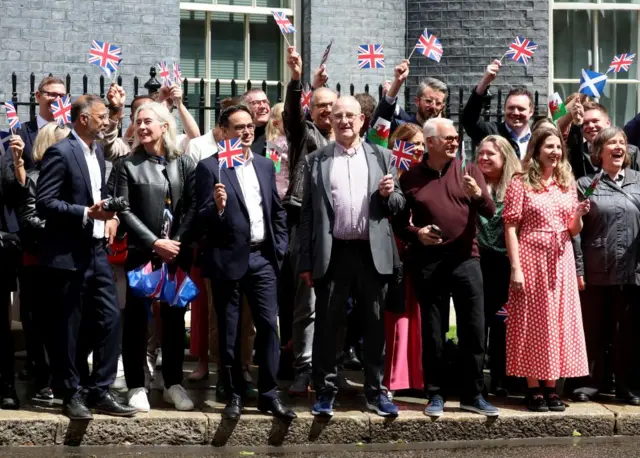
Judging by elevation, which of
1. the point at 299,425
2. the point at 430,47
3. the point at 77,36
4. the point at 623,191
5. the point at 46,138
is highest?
the point at 77,36

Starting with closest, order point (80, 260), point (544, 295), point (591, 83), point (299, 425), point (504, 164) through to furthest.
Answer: point (80, 260) < point (299, 425) < point (544, 295) < point (504, 164) < point (591, 83)

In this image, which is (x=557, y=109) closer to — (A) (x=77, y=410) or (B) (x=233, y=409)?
(B) (x=233, y=409)

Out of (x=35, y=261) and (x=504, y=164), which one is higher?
(x=504, y=164)

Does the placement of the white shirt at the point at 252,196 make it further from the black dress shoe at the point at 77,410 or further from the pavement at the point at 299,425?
the black dress shoe at the point at 77,410

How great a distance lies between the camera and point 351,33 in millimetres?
13273

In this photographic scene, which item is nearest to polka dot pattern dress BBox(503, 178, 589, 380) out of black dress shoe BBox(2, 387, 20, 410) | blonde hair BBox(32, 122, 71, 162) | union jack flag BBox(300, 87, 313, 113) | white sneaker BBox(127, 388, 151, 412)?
union jack flag BBox(300, 87, 313, 113)

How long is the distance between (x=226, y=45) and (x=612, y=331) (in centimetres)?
532

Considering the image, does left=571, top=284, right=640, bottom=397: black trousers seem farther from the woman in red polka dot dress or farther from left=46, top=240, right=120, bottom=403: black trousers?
left=46, top=240, right=120, bottom=403: black trousers

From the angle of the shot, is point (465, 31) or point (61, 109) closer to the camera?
point (61, 109)

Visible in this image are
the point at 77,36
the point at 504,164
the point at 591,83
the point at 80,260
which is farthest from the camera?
the point at 77,36

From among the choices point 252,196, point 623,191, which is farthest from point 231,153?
point 623,191

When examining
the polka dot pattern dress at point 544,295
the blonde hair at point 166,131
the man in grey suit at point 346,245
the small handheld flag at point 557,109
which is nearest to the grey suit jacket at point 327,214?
the man in grey suit at point 346,245

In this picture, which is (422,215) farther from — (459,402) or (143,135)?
(143,135)

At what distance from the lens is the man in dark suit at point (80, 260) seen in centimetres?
839
